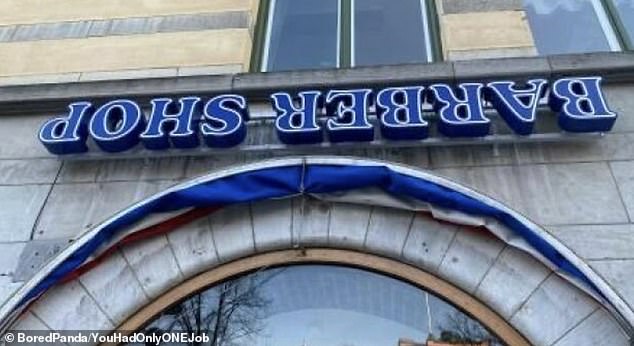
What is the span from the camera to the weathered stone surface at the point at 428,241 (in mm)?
5755

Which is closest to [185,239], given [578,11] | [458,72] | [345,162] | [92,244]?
[92,244]

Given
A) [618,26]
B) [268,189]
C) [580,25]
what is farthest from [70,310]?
[618,26]

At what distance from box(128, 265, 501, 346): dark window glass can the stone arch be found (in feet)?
0.99

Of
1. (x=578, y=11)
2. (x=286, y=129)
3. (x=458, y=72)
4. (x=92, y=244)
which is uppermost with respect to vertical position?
(x=578, y=11)

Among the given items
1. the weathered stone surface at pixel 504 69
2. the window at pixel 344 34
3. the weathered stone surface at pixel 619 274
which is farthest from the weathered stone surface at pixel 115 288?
the weathered stone surface at pixel 619 274

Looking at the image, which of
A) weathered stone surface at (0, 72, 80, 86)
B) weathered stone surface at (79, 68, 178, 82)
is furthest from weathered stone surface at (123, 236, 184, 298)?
weathered stone surface at (0, 72, 80, 86)

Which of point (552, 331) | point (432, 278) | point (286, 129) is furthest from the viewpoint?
point (286, 129)

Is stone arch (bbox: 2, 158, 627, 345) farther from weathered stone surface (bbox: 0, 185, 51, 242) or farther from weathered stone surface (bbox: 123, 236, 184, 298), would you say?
weathered stone surface (bbox: 0, 185, 51, 242)

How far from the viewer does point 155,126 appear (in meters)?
6.53

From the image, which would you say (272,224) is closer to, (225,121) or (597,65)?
(225,121)

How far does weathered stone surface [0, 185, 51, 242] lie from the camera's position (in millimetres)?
6422

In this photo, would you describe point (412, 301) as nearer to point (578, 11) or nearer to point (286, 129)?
point (286, 129)

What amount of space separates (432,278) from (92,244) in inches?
132

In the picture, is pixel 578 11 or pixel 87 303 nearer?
pixel 87 303
